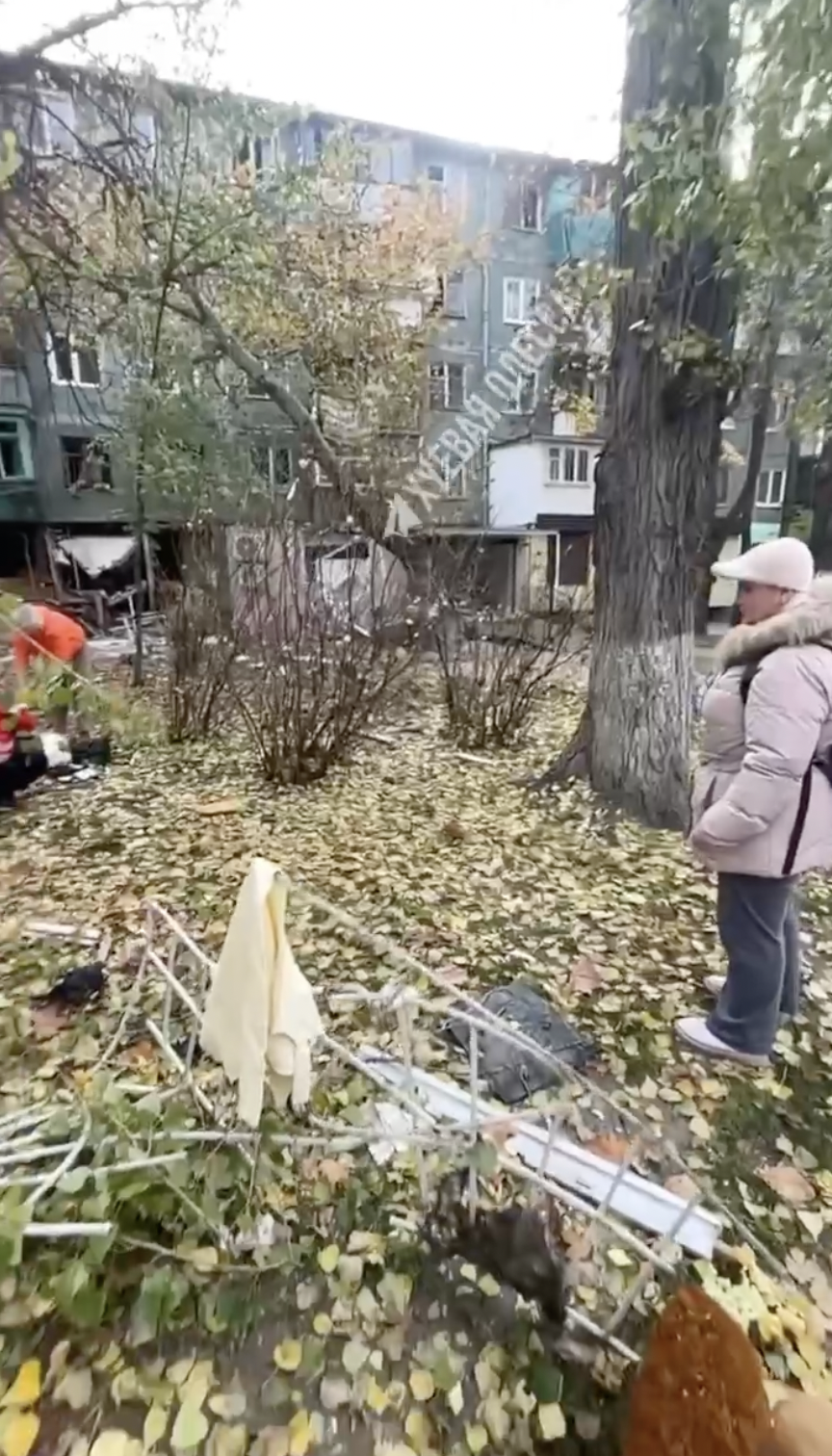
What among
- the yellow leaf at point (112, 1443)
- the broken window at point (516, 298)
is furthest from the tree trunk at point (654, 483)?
the broken window at point (516, 298)

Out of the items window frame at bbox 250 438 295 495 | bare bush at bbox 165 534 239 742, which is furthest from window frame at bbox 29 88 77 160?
window frame at bbox 250 438 295 495

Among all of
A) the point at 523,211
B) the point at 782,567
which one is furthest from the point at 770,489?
the point at 782,567

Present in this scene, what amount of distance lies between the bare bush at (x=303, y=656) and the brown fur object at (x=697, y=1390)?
12.9 ft

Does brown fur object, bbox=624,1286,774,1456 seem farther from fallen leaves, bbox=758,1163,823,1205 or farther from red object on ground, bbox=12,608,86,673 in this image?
red object on ground, bbox=12,608,86,673

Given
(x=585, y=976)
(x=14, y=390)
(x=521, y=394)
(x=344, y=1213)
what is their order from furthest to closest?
(x=521, y=394)
(x=14, y=390)
(x=585, y=976)
(x=344, y=1213)

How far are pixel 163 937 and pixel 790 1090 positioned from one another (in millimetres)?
2174

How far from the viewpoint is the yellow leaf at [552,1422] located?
145 centimetres

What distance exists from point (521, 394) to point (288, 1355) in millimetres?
20828

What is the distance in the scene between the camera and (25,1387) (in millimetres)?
1494

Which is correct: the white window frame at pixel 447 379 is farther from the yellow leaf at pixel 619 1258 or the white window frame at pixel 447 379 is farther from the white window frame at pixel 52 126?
the yellow leaf at pixel 619 1258

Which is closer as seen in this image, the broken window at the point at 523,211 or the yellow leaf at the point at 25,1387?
the yellow leaf at the point at 25,1387

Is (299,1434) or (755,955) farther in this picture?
(755,955)

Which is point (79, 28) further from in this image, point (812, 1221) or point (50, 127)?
point (812, 1221)

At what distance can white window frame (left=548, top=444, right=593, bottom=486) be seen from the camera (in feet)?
66.5
